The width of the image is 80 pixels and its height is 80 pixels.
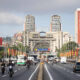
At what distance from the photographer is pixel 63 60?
438ft

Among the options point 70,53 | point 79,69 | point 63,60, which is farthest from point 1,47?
point 79,69

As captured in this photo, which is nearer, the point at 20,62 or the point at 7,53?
the point at 20,62

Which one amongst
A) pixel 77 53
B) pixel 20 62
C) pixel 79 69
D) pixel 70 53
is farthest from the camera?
pixel 70 53

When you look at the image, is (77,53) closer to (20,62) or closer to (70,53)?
(70,53)

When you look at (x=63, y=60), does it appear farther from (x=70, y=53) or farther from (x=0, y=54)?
(x=70, y=53)

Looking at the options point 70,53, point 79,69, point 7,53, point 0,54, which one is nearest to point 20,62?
point 79,69

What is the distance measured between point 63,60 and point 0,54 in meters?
27.5

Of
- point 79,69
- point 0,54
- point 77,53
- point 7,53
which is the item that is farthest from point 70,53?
point 79,69

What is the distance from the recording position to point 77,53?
16088cm

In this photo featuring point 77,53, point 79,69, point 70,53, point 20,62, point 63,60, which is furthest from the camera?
point 70,53

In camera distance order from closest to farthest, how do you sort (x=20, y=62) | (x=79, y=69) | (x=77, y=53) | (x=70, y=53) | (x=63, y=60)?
(x=79, y=69)
(x=20, y=62)
(x=63, y=60)
(x=77, y=53)
(x=70, y=53)

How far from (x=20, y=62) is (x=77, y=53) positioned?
74952 millimetres

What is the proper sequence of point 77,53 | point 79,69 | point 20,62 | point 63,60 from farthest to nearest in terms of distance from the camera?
point 77,53
point 63,60
point 20,62
point 79,69

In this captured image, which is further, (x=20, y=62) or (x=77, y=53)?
(x=77, y=53)
